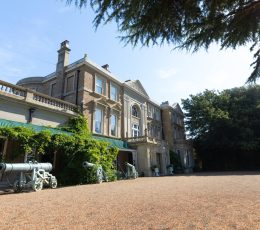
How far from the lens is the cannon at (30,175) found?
1147 centimetres

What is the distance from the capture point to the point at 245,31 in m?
4.26

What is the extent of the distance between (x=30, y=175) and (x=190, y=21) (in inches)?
472

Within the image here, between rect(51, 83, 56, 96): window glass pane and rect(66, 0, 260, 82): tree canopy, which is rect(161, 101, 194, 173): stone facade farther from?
Result: rect(66, 0, 260, 82): tree canopy

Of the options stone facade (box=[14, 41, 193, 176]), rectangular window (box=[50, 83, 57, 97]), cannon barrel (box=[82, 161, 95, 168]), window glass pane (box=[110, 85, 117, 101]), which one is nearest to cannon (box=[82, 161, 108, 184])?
cannon barrel (box=[82, 161, 95, 168])

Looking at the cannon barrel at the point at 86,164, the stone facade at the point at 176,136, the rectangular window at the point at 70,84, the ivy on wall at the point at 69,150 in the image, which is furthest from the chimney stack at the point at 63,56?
the stone facade at the point at 176,136

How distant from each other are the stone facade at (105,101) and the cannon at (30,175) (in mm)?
8803

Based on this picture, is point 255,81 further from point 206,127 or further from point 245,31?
point 206,127

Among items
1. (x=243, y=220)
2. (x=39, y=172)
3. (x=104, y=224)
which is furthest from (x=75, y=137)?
(x=243, y=220)

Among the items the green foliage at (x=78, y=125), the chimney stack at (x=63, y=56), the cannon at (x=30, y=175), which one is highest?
the chimney stack at (x=63, y=56)

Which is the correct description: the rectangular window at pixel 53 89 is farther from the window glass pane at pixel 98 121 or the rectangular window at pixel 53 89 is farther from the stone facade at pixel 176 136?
the stone facade at pixel 176 136

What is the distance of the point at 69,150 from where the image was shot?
16016 mm

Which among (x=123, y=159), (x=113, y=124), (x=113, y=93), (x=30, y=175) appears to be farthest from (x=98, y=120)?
(x=30, y=175)

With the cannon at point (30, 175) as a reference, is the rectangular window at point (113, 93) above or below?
above

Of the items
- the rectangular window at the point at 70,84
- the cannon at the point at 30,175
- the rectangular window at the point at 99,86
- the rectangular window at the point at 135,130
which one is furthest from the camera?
the rectangular window at the point at 135,130
